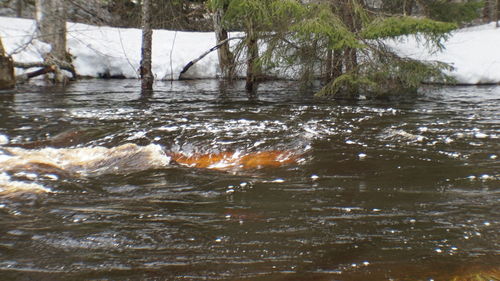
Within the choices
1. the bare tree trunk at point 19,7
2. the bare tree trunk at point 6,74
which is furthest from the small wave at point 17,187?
the bare tree trunk at point 19,7

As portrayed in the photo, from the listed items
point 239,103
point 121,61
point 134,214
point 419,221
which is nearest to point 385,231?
point 419,221

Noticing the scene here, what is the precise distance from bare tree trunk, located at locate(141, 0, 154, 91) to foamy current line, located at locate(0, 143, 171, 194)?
249 inches

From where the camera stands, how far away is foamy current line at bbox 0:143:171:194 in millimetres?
4656

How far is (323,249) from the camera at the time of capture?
2986mm

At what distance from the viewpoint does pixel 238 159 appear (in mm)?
5504

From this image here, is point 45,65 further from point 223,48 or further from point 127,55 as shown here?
point 223,48

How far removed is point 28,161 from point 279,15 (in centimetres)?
666

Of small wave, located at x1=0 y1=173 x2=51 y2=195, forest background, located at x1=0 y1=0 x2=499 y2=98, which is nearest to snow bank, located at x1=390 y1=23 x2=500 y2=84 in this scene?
forest background, located at x1=0 y1=0 x2=499 y2=98

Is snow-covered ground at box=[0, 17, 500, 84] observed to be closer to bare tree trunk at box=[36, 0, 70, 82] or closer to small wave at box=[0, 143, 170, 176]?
bare tree trunk at box=[36, 0, 70, 82]

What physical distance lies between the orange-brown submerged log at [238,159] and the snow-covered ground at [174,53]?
30.6ft

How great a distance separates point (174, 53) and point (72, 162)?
12.0 m

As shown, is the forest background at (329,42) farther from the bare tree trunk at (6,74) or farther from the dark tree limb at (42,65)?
the bare tree trunk at (6,74)

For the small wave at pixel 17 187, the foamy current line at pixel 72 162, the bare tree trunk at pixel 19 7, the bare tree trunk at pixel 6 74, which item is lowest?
the small wave at pixel 17 187

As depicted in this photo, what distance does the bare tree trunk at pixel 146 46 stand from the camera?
1168 cm
